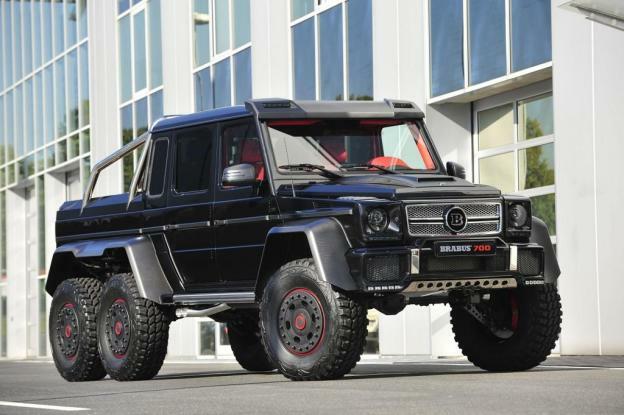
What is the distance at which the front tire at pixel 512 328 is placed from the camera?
1127cm

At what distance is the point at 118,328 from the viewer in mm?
12602

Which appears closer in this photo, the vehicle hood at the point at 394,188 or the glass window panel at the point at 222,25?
the vehicle hood at the point at 394,188

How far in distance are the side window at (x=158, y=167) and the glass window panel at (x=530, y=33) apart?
6649 mm

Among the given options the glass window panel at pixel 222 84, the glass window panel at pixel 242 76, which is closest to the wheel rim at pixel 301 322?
the glass window panel at pixel 242 76

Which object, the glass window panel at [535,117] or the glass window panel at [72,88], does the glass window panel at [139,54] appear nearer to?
the glass window panel at [72,88]

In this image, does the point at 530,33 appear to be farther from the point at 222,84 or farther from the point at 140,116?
the point at 140,116

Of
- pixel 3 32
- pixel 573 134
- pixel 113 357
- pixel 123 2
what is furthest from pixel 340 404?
pixel 3 32

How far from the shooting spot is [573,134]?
667 inches

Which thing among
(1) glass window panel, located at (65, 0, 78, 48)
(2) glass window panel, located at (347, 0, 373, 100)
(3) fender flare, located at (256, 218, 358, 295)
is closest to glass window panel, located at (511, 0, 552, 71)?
(2) glass window panel, located at (347, 0, 373, 100)

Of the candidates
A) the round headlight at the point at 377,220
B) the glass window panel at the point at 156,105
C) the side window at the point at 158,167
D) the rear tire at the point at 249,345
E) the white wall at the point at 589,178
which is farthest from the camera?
the glass window panel at the point at 156,105

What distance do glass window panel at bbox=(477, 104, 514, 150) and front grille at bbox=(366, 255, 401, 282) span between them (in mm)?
10117

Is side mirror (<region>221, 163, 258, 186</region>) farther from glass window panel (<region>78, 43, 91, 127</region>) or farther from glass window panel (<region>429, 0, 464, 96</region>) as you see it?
glass window panel (<region>78, 43, 91, 127</region>)

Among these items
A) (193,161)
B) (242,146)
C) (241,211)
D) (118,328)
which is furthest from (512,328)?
(118,328)

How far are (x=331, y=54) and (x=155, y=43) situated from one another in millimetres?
9578
